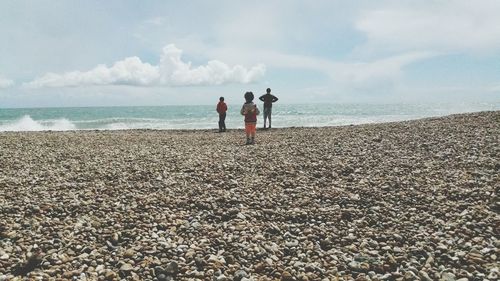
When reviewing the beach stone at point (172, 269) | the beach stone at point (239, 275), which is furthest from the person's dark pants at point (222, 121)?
the beach stone at point (239, 275)

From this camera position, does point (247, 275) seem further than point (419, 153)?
No

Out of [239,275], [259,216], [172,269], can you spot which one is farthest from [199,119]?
[239,275]

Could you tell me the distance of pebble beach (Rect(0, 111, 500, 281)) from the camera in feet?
17.1

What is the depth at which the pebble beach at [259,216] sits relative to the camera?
523 cm

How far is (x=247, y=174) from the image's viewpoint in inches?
409

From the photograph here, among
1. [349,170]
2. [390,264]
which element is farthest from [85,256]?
[349,170]

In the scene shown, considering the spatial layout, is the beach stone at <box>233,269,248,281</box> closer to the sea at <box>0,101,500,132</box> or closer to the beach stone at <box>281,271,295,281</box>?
the beach stone at <box>281,271,295,281</box>

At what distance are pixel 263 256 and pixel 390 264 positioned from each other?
179 cm

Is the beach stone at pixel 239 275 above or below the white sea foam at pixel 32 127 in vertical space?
below

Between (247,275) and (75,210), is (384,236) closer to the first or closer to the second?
(247,275)

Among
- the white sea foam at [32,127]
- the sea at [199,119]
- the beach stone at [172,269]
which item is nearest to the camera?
the beach stone at [172,269]

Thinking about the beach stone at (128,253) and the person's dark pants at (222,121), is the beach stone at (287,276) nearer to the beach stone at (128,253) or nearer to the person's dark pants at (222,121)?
the beach stone at (128,253)

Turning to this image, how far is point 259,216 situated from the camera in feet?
23.5

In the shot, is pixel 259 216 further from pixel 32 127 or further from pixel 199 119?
pixel 199 119
